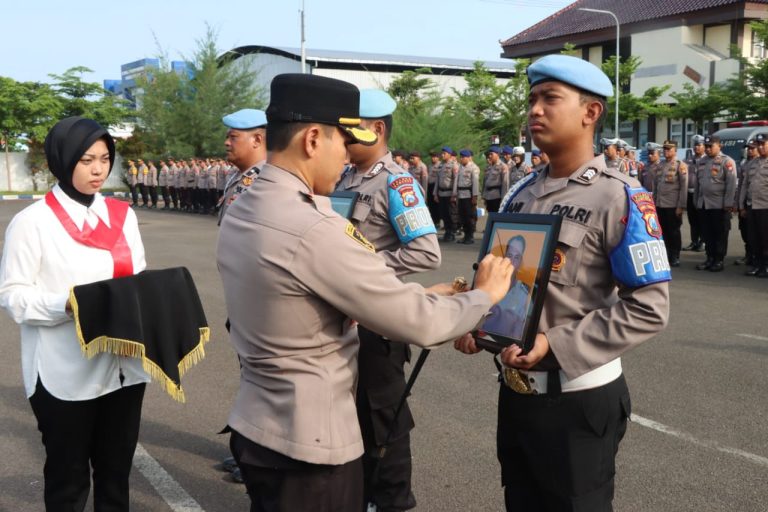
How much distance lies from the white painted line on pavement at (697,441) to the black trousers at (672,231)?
802 cm

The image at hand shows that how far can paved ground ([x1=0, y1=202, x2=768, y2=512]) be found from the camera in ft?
12.6

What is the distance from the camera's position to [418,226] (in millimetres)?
3512

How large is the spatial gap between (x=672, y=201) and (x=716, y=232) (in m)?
1.06

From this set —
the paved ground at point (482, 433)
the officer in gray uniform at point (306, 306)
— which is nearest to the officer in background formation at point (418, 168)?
the paved ground at point (482, 433)

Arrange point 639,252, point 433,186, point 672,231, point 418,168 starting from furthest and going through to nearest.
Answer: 1. point 433,186
2. point 418,168
3. point 672,231
4. point 639,252

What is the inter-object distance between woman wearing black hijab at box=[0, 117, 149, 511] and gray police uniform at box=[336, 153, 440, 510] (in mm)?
1017

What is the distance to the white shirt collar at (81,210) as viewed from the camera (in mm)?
3107

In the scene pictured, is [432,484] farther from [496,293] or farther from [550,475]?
[496,293]

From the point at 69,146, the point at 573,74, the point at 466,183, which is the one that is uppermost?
the point at 573,74

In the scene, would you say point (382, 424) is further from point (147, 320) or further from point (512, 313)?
point (512, 313)

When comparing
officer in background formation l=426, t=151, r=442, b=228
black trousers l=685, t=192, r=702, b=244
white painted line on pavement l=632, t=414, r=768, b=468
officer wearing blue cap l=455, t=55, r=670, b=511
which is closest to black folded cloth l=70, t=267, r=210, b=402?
officer wearing blue cap l=455, t=55, r=670, b=511

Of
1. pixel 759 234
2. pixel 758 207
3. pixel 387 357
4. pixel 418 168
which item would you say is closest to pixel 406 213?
pixel 387 357

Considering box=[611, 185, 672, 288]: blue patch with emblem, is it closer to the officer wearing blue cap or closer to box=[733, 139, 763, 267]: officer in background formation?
the officer wearing blue cap

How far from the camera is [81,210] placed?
3.14 meters
